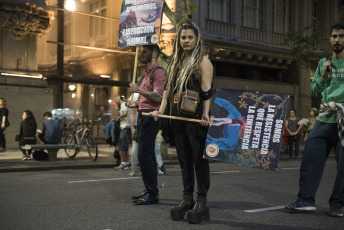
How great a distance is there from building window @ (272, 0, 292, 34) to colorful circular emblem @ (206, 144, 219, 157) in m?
22.3

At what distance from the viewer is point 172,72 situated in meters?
5.01

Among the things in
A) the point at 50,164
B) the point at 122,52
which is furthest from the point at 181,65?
the point at 122,52

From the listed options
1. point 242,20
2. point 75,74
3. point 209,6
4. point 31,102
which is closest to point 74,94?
point 75,74

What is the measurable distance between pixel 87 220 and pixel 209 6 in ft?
64.2

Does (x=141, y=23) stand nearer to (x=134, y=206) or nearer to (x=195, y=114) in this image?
(x=195, y=114)

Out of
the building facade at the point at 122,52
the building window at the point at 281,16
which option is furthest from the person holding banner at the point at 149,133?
the building window at the point at 281,16

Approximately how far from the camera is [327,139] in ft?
17.4

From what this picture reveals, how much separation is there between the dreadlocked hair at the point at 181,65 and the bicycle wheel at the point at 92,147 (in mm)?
8140

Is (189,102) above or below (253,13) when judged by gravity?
below

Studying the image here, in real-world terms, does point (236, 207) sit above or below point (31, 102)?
below

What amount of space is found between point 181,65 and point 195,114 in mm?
526

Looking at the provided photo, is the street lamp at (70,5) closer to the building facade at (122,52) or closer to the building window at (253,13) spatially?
the building facade at (122,52)

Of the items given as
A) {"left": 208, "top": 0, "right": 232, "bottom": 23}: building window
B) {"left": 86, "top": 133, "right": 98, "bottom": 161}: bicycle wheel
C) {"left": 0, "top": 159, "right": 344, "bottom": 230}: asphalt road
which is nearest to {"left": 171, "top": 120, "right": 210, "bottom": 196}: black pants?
{"left": 0, "top": 159, "right": 344, "bottom": 230}: asphalt road

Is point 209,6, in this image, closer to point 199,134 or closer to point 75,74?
point 75,74
